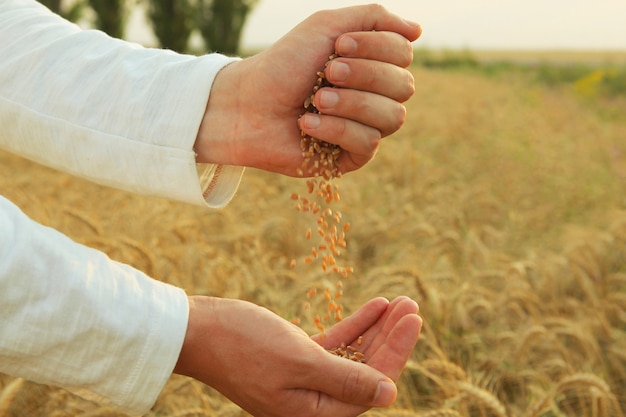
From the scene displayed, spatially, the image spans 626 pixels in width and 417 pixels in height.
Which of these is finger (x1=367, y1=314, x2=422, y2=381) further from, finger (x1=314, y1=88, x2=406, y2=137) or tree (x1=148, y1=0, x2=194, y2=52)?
tree (x1=148, y1=0, x2=194, y2=52)

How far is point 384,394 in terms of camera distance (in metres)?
1.27

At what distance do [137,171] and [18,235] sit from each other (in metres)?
0.46

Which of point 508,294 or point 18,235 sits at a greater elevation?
point 18,235

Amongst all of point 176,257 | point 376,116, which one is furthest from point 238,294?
point 376,116

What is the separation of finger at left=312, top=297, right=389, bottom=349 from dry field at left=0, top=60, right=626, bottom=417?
22cm

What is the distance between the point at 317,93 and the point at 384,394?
542mm

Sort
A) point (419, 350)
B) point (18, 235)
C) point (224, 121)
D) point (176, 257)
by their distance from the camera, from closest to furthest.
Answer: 1. point (18, 235)
2. point (224, 121)
3. point (419, 350)
4. point (176, 257)

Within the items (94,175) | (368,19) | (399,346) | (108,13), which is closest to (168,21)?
(108,13)

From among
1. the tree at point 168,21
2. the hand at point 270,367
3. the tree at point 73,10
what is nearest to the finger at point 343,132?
the hand at point 270,367

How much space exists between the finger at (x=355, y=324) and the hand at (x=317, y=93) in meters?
0.28

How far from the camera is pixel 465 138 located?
7602 millimetres

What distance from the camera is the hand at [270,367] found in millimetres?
1258

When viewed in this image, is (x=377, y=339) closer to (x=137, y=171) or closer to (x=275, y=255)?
(x=137, y=171)

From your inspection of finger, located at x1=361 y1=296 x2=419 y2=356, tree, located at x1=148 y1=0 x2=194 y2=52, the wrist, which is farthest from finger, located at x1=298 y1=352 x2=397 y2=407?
tree, located at x1=148 y1=0 x2=194 y2=52
